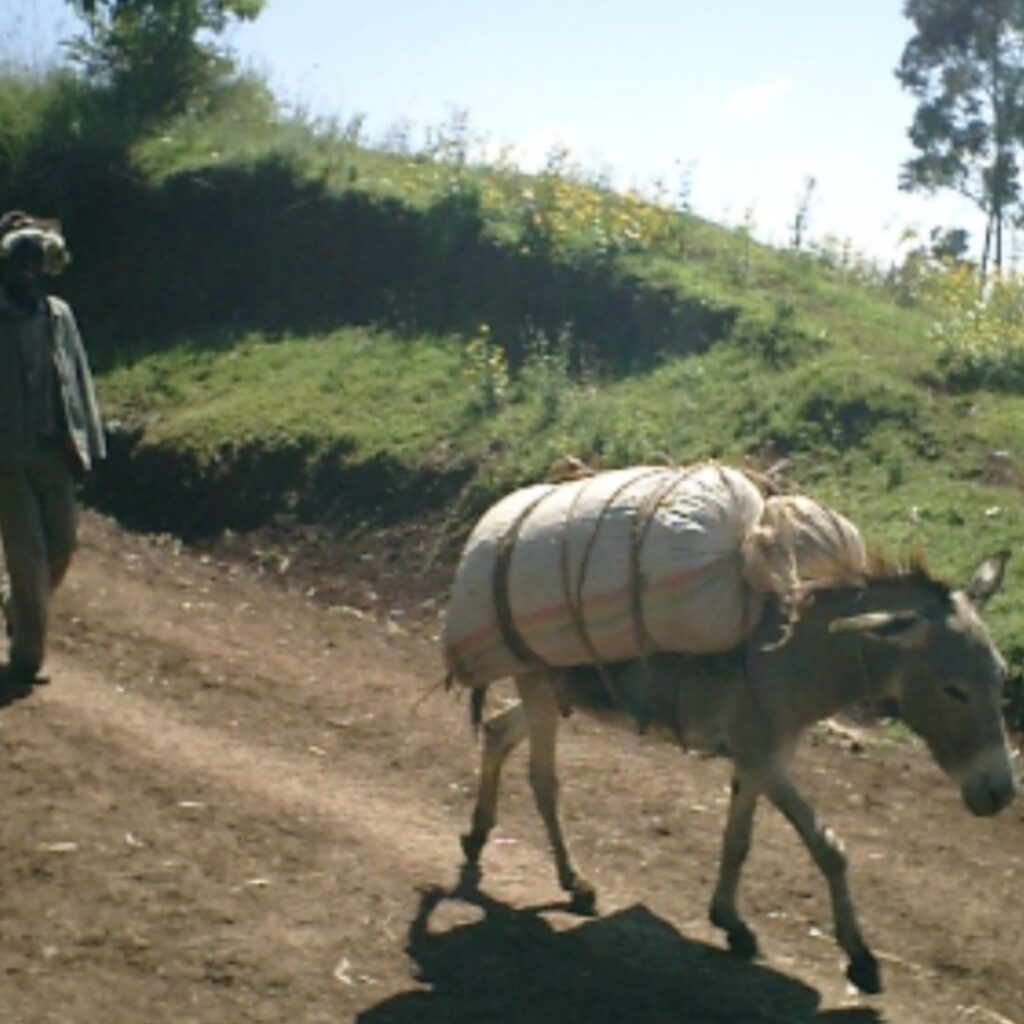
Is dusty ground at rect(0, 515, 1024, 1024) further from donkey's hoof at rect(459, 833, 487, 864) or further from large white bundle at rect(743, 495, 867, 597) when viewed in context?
large white bundle at rect(743, 495, 867, 597)

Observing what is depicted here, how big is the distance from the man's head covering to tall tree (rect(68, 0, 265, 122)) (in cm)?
1140

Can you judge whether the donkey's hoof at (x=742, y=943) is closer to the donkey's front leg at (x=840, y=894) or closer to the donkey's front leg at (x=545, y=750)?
the donkey's front leg at (x=840, y=894)

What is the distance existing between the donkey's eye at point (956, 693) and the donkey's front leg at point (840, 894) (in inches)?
23.7

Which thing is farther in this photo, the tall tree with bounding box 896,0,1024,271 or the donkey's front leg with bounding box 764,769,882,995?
the tall tree with bounding box 896,0,1024,271

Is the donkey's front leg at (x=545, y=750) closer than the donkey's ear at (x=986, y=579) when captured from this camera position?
No

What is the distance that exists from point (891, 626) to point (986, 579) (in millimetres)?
609

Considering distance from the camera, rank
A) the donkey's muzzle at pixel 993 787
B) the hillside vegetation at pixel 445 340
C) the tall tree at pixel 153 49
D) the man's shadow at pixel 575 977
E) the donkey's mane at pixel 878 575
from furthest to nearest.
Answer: the tall tree at pixel 153 49 < the hillside vegetation at pixel 445 340 < the donkey's mane at pixel 878 575 < the donkey's muzzle at pixel 993 787 < the man's shadow at pixel 575 977

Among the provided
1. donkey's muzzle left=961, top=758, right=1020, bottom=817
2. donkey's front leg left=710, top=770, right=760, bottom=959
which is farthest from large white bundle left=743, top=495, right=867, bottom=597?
donkey's muzzle left=961, top=758, right=1020, bottom=817

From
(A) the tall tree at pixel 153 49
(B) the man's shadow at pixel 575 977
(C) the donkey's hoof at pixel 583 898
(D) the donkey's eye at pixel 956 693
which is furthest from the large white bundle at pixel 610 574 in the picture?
(A) the tall tree at pixel 153 49

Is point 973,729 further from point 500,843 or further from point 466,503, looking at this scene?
point 466,503

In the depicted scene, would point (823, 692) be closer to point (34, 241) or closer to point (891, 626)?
point (891, 626)

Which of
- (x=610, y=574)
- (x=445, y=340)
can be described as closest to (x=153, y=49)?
(x=445, y=340)

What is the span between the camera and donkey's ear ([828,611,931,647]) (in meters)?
6.50

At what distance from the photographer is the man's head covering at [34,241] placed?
8953 millimetres
